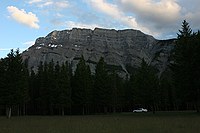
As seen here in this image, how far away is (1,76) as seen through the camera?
5706cm

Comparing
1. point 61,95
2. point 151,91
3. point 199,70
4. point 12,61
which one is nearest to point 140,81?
point 151,91

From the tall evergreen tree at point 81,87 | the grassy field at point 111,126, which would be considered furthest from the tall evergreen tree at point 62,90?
the grassy field at point 111,126

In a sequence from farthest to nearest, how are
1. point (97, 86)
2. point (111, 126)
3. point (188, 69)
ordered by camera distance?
1. point (97, 86)
2. point (188, 69)
3. point (111, 126)

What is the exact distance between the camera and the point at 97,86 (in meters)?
78.6

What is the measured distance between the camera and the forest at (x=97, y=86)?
48.1 m

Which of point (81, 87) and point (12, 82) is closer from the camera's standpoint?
point (12, 82)

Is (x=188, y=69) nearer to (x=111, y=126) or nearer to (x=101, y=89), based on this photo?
(x=111, y=126)

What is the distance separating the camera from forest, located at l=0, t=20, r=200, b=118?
4806cm

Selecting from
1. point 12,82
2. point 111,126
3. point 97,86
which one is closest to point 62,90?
point 97,86

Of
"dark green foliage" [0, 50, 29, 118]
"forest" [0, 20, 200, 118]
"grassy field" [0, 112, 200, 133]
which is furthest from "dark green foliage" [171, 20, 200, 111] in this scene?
"dark green foliage" [0, 50, 29, 118]

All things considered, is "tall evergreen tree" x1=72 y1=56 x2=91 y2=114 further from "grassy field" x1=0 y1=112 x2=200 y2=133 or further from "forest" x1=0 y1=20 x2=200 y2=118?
"grassy field" x1=0 y1=112 x2=200 y2=133

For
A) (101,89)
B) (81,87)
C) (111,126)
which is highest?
(81,87)

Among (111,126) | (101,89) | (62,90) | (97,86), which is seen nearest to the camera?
(111,126)

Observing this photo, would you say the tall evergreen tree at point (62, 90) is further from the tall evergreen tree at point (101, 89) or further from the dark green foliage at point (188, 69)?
the dark green foliage at point (188, 69)
